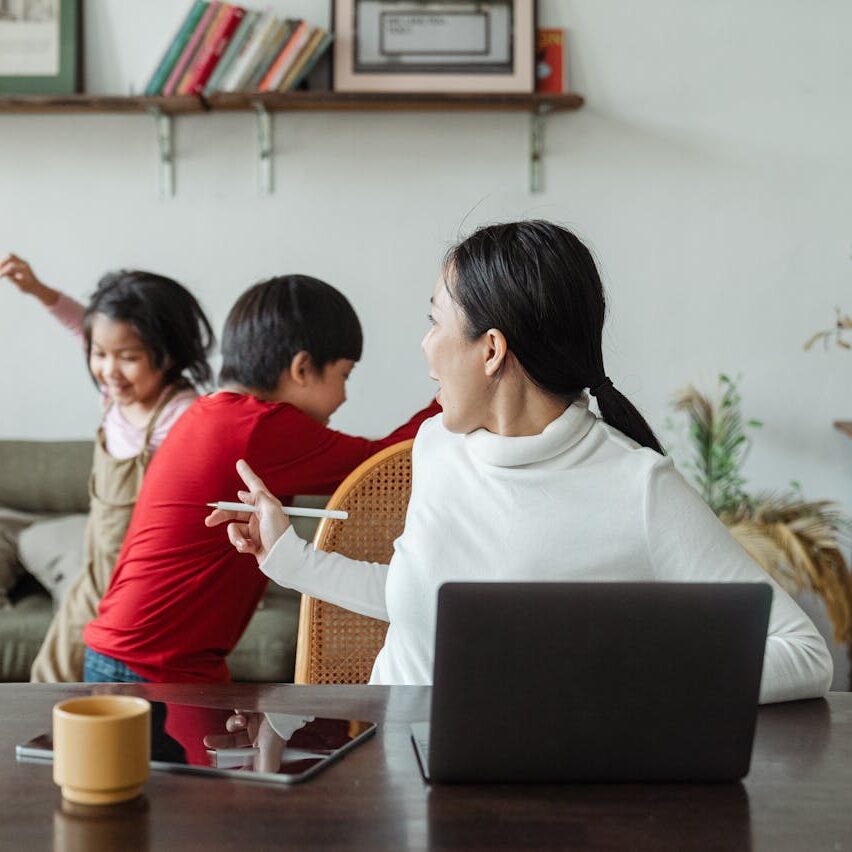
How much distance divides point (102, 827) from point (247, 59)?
275 centimetres

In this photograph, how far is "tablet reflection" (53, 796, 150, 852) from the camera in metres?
0.79

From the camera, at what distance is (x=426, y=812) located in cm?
85

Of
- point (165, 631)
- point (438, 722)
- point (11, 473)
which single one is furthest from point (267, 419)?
point (11, 473)

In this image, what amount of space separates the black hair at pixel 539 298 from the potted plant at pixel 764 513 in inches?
68.0

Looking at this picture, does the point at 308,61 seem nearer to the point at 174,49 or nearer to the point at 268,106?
the point at 268,106

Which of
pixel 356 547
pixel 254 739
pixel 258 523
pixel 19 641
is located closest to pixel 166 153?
pixel 19 641

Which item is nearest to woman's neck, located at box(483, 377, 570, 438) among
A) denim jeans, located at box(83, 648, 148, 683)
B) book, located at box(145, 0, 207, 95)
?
denim jeans, located at box(83, 648, 148, 683)

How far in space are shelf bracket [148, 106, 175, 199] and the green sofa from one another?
0.80 meters

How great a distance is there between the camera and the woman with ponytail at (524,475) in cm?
125

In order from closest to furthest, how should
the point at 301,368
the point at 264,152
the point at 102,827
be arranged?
1. the point at 102,827
2. the point at 301,368
3. the point at 264,152

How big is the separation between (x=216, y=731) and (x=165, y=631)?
770 mm

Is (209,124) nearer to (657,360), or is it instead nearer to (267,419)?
(657,360)

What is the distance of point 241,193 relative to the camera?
3443 millimetres

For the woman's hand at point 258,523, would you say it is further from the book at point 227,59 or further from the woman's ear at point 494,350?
the book at point 227,59
